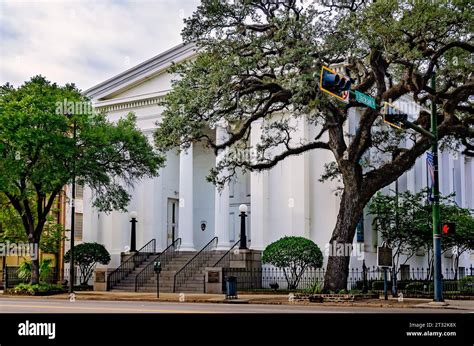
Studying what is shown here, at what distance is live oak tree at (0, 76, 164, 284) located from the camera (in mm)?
32500

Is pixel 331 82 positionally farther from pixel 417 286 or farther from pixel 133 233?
pixel 133 233

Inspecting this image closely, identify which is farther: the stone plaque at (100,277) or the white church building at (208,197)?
the white church building at (208,197)

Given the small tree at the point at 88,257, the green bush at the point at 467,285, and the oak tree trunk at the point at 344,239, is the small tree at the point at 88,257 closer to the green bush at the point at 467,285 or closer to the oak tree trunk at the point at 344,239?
the oak tree trunk at the point at 344,239

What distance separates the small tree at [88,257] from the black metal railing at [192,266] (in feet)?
21.5

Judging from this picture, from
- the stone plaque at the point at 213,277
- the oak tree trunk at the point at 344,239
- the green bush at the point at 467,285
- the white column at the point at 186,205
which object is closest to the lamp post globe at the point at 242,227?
the stone plaque at the point at 213,277

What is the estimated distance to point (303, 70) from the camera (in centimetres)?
2533

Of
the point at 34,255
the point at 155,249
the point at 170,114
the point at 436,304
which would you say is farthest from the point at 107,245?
the point at 436,304

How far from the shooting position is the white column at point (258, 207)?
38.9m

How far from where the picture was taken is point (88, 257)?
139 feet

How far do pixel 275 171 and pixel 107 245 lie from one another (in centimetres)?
1270

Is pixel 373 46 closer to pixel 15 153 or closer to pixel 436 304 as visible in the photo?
pixel 436 304

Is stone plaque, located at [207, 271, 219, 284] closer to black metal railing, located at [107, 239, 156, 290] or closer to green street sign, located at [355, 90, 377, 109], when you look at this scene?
black metal railing, located at [107, 239, 156, 290]

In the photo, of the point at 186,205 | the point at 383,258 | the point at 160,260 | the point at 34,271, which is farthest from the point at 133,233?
the point at 383,258

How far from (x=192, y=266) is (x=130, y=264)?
4350mm
